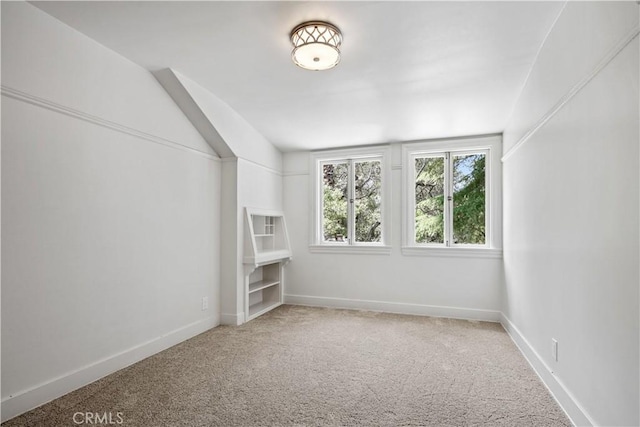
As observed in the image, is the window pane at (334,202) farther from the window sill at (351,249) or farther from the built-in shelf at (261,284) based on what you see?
the built-in shelf at (261,284)

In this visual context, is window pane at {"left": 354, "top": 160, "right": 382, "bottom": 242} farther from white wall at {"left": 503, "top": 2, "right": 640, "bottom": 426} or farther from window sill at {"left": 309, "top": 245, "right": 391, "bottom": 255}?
white wall at {"left": 503, "top": 2, "right": 640, "bottom": 426}

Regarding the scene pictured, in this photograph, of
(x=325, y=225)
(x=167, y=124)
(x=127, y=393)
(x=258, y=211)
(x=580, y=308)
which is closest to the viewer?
(x=580, y=308)

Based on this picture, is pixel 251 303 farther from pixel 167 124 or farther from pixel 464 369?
pixel 464 369

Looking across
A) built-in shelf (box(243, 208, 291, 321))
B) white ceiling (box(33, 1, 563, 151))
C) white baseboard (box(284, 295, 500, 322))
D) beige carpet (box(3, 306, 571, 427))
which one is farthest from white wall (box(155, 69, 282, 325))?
white baseboard (box(284, 295, 500, 322))

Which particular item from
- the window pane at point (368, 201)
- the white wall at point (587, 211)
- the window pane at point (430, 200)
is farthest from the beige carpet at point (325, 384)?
the window pane at point (368, 201)

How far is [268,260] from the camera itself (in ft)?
14.0

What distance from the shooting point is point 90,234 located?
2.50 meters

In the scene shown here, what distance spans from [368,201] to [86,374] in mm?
3523

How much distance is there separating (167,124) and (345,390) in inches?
104

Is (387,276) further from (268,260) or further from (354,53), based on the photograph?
(354,53)

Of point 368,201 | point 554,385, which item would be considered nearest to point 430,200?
point 368,201

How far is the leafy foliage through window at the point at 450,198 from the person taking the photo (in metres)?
4.33

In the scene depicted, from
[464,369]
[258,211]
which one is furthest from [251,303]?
[464,369]

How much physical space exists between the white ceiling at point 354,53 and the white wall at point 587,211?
0.35m
